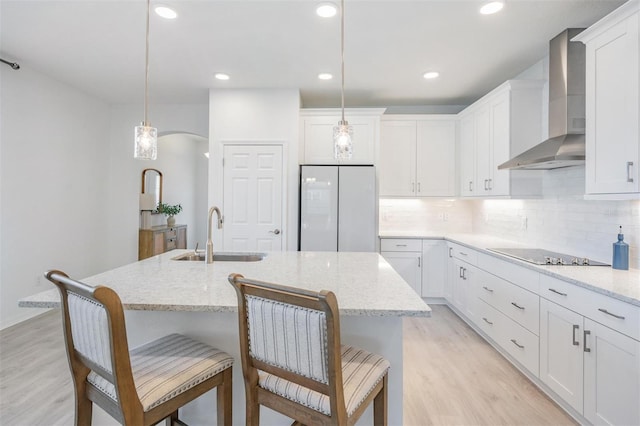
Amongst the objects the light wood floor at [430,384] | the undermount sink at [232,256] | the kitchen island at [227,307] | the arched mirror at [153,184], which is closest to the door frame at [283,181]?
the undermount sink at [232,256]

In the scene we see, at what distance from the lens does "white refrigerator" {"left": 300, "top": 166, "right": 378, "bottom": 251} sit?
151 inches

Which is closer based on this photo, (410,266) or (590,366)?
(590,366)

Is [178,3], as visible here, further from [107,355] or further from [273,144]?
[107,355]

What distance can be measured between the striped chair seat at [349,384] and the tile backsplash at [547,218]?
6.94 feet

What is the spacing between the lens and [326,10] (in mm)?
2348

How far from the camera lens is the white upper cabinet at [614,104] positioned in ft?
5.86

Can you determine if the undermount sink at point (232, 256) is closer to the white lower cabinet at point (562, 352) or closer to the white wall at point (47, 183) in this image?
the white lower cabinet at point (562, 352)

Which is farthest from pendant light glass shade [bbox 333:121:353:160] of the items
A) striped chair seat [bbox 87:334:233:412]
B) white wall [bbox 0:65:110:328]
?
white wall [bbox 0:65:110:328]

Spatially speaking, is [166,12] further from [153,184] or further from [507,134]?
[153,184]

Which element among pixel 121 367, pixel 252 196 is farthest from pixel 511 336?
pixel 252 196

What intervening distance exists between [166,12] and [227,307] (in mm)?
2294

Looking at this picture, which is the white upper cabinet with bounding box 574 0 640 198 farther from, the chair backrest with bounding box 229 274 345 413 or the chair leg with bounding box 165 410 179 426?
the chair leg with bounding box 165 410 179 426

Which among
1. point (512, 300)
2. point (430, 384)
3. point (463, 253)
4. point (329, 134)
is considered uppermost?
point (329, 134)

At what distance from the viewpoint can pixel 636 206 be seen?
2174 millimetres
